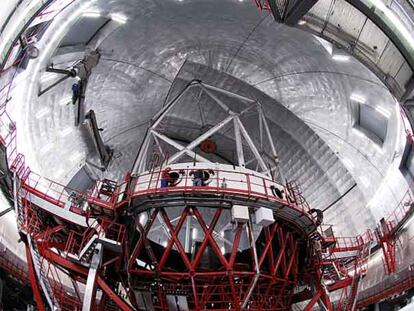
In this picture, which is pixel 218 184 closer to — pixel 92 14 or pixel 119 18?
pixel 92 14

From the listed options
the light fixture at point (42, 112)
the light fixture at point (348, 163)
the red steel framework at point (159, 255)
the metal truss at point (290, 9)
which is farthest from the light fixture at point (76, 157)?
the metal truss at point (290, 9)

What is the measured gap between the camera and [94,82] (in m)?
23.5

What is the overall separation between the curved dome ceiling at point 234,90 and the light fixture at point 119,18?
0.27 m

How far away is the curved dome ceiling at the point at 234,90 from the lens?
21.3 meters

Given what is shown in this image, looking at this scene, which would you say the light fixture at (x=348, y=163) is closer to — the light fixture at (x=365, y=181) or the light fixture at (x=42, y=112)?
the light fixture at (x=365, y=181)

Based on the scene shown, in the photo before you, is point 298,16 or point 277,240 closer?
point 298,16

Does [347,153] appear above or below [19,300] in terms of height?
above

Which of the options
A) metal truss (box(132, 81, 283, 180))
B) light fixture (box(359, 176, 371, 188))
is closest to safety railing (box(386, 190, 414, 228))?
light fixture (box(359, 176, 371, 188))

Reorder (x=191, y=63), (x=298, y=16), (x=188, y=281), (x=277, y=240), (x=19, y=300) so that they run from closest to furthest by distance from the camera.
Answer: (x=298, y=16) < (x=188, y=281) < (x=277, y=240) < (x=19, y=300) < (x=191, y=63)

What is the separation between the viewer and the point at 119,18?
20953 millimetres

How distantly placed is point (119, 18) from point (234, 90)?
28.1ft

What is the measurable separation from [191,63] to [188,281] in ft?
43.5

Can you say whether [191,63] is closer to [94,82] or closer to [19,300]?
[94,82]

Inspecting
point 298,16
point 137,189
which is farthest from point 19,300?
point 298,16
